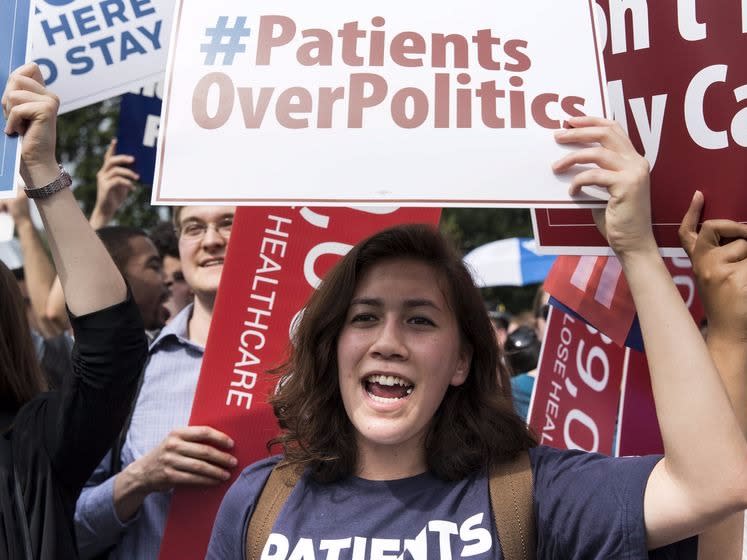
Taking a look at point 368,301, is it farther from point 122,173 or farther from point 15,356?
point 122,173

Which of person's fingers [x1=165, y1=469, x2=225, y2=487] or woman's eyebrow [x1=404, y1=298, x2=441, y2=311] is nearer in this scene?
woman's eyebrow [x1=404, y1=298, x2=441, y2=311]

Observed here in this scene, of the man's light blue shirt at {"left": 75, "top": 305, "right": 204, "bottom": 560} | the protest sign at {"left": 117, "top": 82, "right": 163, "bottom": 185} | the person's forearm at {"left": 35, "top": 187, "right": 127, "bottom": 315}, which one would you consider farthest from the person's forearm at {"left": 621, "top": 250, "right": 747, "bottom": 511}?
the protest sign at {"left": 117, "top": 82, "right": 163, "bottom": 185}

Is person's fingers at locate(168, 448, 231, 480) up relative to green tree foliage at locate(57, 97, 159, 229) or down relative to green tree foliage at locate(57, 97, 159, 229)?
down

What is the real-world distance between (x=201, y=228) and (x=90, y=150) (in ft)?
48.1

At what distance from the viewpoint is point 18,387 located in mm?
2566

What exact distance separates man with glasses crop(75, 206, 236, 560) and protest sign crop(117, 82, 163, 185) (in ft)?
2.54

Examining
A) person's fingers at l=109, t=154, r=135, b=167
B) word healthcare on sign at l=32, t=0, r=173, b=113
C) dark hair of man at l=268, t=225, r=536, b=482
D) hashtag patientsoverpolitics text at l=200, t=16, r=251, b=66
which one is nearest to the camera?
hashtag patientsoverpolitics text at l=200, t=16, r=251, b=66

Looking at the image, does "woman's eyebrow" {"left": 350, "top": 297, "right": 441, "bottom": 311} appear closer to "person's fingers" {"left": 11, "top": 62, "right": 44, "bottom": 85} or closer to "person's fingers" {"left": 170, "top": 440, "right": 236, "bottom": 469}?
"person's fingers" {"left": 170, "top": 440, "right": 236, "bottom": 469}

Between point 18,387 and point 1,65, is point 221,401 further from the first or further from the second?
point 1,65

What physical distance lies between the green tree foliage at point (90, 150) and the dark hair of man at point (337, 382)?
14.8 meters

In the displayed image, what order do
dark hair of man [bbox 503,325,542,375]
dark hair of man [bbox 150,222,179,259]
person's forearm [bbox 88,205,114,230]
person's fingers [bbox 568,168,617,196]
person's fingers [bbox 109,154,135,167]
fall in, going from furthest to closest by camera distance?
1. dark hair of man [bbox 150,222,179,259]
2. dark hair of man [bbox 503,325,542,375]
3. person's forearm [bbox 88,205,114,230]
4. person's fingers [bbox 109,154,135,167]
5. person's fingers [bbox 568,168,617,196]

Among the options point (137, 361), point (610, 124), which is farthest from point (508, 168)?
point (137, 361)

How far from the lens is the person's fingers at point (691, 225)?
227 cm

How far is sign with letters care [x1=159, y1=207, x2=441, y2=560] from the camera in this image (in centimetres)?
286
